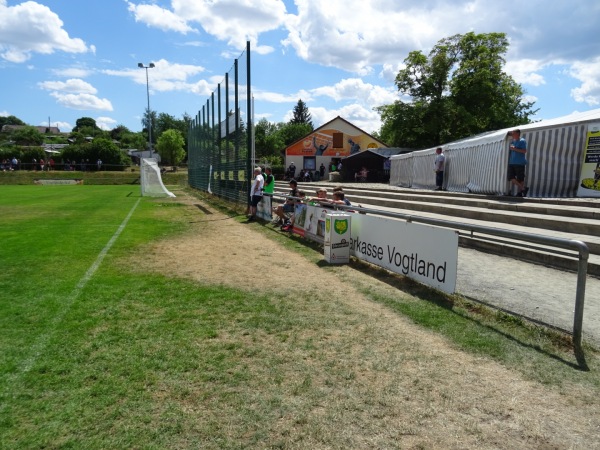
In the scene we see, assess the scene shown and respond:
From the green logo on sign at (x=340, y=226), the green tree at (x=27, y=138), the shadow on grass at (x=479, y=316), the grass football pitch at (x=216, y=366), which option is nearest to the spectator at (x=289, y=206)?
the green logo on sign at (x=340, y=226)

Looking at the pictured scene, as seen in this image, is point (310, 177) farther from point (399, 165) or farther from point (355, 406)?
point (355, 406)

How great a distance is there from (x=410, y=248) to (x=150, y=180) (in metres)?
26.0

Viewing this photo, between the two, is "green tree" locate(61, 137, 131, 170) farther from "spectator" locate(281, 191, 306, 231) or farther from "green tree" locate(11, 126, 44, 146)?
"green tree" locate(11, 126, 44, 146)

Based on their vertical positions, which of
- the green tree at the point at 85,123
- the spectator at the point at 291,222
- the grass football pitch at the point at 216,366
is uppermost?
the green tree at the point at 85,123

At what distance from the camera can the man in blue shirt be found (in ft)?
37.2

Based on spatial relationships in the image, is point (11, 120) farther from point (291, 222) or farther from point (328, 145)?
point (291, 222)

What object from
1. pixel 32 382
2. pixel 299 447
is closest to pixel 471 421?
pixel 299 447

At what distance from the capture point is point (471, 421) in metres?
2.89

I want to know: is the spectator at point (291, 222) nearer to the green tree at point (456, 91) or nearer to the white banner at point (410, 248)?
the white banner at point (410, 248)

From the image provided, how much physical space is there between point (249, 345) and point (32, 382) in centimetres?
179

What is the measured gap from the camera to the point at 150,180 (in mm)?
29250

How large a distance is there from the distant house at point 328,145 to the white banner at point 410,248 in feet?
129

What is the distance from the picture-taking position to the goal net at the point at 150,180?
2823cm

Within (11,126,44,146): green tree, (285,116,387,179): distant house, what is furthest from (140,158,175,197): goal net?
(11,126,44,146): green tree
